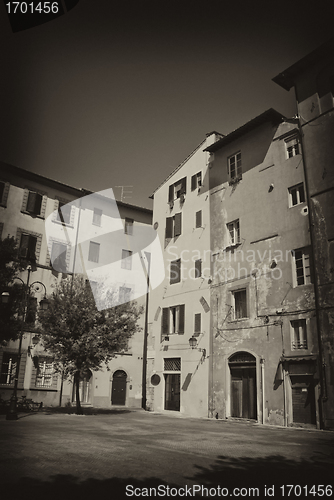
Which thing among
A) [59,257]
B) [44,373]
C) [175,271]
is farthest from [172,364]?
[59,257]

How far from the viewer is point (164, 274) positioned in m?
29.1

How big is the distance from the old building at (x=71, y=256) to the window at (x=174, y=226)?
5.77 metres

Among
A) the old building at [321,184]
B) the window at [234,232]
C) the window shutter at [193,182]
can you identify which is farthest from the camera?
the window shutter at [193,182]

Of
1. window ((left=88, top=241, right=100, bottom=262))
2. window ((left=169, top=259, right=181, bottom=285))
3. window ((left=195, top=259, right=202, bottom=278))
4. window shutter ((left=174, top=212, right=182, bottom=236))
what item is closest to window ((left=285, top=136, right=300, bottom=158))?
window ((left=195, top=259, right=202, bottom=278))

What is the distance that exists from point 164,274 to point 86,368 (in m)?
9.39

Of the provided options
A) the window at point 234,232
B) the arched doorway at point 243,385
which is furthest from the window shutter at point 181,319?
the window at point 234,232

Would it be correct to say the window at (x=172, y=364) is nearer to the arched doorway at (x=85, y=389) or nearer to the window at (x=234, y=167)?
the arched doorway at (x=85, y=389)

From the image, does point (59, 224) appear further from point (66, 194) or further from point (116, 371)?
point (116, 371)

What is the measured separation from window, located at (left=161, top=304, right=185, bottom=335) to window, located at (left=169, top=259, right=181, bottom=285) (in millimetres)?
1857

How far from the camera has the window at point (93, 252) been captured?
108 ft

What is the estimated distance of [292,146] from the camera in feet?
71.3

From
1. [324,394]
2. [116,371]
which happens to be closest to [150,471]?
[324,394]

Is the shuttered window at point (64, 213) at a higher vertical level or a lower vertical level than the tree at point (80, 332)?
higher

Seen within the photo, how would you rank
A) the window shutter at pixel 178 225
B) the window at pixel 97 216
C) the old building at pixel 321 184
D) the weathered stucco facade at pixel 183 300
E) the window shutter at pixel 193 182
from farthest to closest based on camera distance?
the window at pixel 97 216 → the window shutter at pixel 178 225 → the window shutter at pixel 193 182 → the weathered stucco facade at pixel 183 300 → the old building at pixel 321 184
